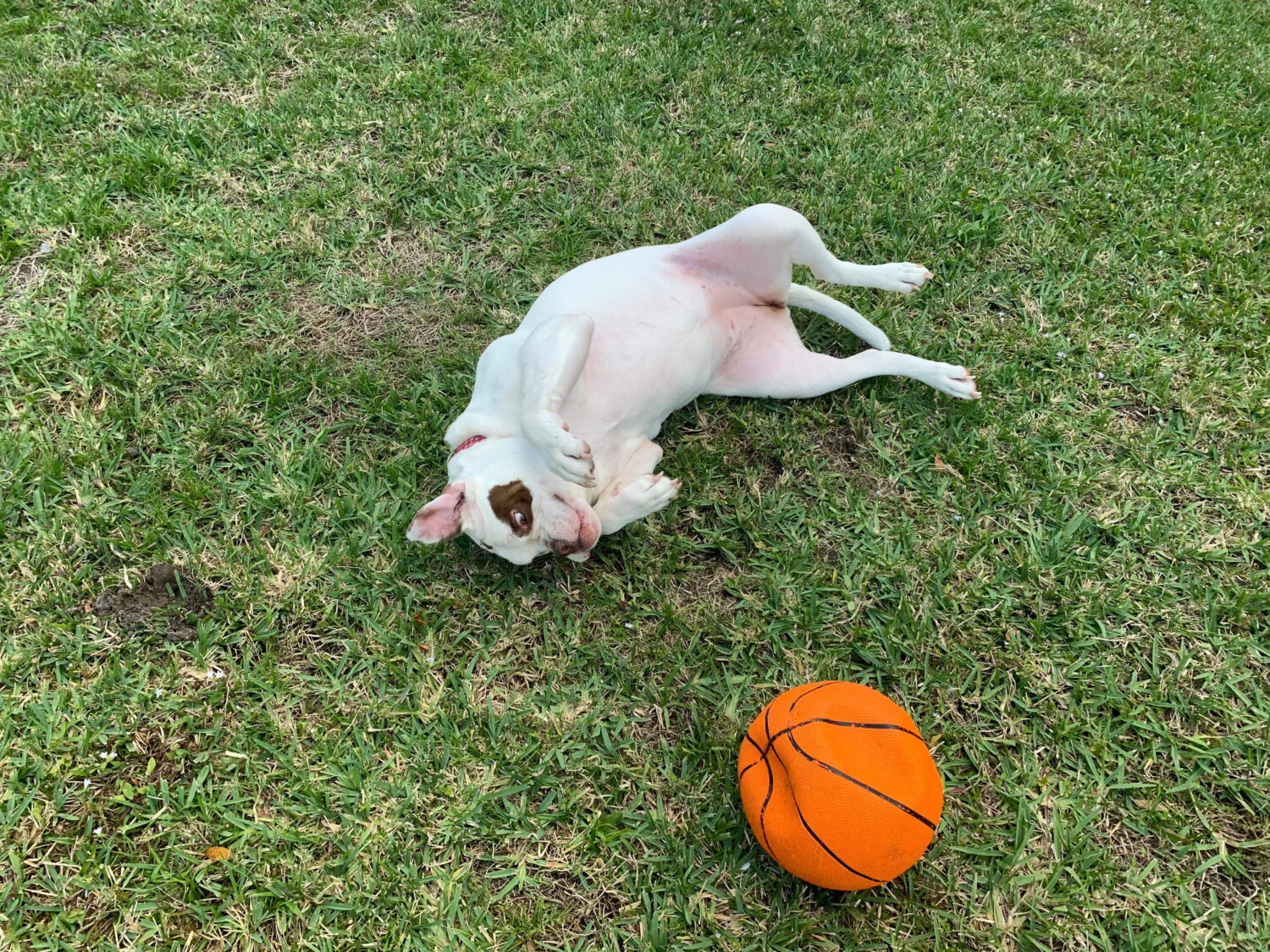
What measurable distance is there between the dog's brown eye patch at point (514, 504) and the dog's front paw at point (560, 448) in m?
0.15

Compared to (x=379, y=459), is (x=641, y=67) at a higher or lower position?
higher

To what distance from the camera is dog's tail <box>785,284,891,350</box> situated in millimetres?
3254

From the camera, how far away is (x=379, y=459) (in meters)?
3.11

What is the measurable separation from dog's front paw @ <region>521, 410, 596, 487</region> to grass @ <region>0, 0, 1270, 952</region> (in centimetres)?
56

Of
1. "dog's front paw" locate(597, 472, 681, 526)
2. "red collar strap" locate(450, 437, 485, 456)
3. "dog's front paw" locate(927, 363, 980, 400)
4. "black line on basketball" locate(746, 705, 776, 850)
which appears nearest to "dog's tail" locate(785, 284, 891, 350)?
"dog's front paw" locate(927, 363, 980, 400)

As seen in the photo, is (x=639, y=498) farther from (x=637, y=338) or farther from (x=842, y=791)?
(x=842, y=791)

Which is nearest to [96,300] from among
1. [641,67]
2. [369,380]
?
[369,380]

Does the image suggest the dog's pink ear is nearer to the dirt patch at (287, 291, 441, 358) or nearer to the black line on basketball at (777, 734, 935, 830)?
the dirt patch at (287, 291, 441, 358)

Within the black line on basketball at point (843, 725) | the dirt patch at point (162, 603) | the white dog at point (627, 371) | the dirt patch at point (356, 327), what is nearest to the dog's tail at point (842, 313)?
the white dog at point (627, 371)

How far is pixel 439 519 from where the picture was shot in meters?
2.46

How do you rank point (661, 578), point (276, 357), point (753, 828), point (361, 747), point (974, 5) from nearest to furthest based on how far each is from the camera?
point (753, 828) < point (361, 747) < point (661, 578) < point (276, 357) < point (974, 5)

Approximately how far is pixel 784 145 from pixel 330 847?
384cm

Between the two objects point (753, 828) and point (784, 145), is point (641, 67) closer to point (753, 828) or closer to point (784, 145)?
point (784, 145)

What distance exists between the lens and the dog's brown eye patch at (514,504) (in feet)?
8.16
